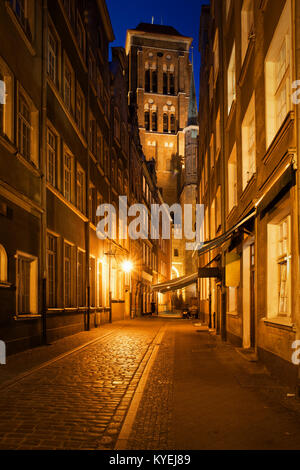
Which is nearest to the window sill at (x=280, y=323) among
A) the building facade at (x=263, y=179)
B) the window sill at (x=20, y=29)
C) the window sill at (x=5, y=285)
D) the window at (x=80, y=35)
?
the building facade at (x=263, y=179)

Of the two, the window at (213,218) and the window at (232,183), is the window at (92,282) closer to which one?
the window at (213,218)

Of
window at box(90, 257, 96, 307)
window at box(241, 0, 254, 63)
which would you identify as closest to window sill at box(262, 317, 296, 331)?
window at box(241, 0, 254, 63)

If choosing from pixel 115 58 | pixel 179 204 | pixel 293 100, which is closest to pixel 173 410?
pixel 293 100

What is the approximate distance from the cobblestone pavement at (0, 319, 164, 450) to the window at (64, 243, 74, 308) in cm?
589

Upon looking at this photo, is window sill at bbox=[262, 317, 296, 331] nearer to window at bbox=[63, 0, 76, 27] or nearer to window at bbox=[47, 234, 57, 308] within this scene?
window at bbox=[47, 234, 57, 308]

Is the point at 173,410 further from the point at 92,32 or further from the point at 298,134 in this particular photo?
the point at 92,32

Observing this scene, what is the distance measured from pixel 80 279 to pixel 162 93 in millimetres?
68782

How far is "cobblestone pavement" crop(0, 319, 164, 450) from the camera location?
475 cm

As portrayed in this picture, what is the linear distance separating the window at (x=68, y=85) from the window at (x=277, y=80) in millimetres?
9209

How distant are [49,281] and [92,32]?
43.3 ft

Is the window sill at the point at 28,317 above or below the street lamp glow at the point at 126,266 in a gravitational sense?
below

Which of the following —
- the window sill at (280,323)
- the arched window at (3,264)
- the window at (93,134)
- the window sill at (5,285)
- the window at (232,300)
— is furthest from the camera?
the window at (93,134)

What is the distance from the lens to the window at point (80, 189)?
18.4 meters

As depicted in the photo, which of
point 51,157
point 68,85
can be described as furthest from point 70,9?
point 51,157
